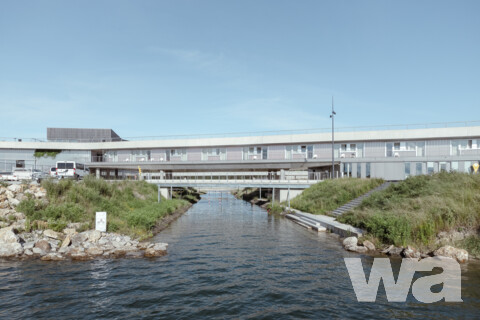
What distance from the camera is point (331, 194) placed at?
3312 centimetres

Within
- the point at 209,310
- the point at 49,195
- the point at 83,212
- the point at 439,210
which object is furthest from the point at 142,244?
the point at 439,210

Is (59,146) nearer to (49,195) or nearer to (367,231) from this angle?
(49,195)

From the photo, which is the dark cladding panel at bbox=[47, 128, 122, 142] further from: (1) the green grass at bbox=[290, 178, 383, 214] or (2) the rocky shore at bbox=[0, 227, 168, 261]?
(2) the rocky shore at bbox=[0, 227, 168, 261]

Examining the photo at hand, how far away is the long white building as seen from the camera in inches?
1590

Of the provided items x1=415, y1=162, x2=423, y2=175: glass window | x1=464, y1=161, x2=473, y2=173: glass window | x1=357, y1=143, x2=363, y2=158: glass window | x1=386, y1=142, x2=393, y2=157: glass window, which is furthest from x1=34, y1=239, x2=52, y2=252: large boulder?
x1=464, y1=161, x2=473, y2=173: glass window

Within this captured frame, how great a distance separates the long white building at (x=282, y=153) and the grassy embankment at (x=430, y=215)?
62.2 ft

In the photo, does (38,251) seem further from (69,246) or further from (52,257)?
(52,257)

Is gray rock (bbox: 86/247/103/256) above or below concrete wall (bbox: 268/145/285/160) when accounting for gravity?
below

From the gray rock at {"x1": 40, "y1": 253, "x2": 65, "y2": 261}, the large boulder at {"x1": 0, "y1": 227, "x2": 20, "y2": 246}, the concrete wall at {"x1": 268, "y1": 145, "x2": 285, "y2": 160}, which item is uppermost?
Result: the concrete wall at {"x1": 268, "y1": 145, "x2": 285, "y2": 160}

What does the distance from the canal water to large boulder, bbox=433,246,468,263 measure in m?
Result: 0.66

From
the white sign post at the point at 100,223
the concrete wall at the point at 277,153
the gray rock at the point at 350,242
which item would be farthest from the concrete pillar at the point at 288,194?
the white sign post at the point at 100,223

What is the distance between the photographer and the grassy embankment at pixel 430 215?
1619cm

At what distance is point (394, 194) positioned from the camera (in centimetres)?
2355

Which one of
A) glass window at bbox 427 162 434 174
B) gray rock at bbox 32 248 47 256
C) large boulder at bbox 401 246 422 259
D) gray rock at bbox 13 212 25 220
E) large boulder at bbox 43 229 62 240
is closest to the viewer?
large boulder at bbox 401 246 422 259
